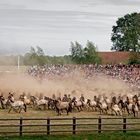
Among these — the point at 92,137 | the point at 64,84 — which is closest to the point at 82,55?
the point at 64,84

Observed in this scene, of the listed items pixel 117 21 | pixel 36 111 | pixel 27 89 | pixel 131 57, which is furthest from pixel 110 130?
pixel 117 21

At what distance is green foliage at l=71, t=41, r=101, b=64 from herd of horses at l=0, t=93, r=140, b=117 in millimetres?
55103

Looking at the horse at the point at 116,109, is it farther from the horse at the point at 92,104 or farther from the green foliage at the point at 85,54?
the green foliage at the point at 85,54

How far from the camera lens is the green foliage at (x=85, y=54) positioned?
100500 mm

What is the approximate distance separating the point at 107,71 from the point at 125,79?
623 centimetres

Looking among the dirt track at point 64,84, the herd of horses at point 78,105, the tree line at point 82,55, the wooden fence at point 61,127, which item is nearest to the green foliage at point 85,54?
the tree line at point 82,55

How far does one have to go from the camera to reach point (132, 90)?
6381cm

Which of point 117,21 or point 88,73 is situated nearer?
point 88,73

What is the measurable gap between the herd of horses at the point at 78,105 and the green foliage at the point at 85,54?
181 feet

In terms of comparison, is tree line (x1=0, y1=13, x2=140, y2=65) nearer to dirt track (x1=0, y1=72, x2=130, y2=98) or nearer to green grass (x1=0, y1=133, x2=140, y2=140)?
dirt track (x1=0, y1=72, x2=130, y2=98)

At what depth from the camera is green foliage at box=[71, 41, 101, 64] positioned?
330 feet

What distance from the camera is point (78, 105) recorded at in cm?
4275

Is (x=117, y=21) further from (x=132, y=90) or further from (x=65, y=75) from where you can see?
(x=132, y=90)

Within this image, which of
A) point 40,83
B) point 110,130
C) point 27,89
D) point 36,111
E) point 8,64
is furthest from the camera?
point 8,64
